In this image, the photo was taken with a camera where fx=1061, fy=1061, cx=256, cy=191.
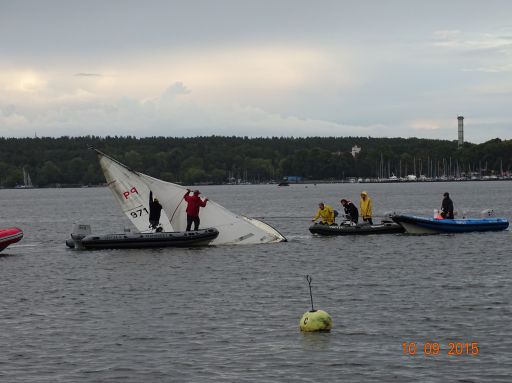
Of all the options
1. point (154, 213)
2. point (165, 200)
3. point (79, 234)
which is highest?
point (165, 200)

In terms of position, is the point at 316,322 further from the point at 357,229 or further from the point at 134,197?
the point at 357,229

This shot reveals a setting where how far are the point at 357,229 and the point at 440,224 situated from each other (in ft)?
14.4

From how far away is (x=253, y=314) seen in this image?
28188 millimetres

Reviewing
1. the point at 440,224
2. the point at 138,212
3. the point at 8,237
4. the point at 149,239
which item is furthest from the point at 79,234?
the point at 440,224

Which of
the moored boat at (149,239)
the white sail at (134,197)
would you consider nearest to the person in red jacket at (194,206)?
the moored boat at (149,239)

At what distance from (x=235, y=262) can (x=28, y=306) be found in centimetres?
1238

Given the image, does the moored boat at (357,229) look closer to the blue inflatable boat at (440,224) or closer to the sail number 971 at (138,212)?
the blue inflatable boat at (440,224)

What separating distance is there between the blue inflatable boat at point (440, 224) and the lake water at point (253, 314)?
3.80 meters

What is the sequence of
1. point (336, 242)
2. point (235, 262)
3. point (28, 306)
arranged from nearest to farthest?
1. point (28, 306)
2. point (235, 262)
3. point (336, 242)

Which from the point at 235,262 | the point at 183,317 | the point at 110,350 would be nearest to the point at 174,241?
the point at 235,262

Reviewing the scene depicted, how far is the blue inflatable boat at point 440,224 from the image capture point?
50562 mm

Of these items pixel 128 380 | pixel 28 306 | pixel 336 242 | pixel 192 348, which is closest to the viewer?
pixel 128 380

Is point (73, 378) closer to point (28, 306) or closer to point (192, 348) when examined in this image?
point (192, 348)

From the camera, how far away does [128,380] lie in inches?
832
